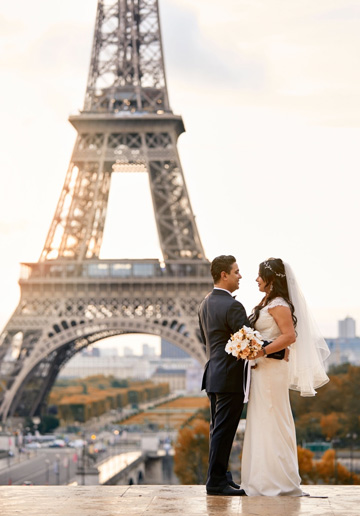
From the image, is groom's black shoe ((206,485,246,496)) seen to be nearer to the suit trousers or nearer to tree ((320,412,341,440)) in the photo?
the suit trousers

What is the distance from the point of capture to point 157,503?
9.02m

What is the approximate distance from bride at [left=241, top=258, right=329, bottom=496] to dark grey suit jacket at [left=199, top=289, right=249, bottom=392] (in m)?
0.21

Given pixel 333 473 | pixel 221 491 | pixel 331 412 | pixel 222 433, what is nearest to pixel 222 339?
A: pixel 222 433

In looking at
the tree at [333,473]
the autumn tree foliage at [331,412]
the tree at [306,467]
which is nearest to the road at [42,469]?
the tree at [306,467]

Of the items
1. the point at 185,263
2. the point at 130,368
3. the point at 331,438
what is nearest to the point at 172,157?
the point at 185,263

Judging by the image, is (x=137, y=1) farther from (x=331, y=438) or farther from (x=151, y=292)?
(x=331, y=438)

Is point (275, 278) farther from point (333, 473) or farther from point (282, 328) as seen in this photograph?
point (333, 473)

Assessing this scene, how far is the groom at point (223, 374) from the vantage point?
380 inches

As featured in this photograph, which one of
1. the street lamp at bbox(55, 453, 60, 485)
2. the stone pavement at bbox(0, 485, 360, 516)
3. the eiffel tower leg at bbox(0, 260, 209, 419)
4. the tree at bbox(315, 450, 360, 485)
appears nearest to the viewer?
the stone pavement at bbox(0, 485, 360, 516)

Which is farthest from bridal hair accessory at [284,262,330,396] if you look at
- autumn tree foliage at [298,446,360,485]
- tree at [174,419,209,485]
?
tree at [174,419,209,485]

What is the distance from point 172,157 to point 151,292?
19.0ft

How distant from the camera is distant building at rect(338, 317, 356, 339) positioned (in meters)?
186

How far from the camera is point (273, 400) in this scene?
9.73 metres

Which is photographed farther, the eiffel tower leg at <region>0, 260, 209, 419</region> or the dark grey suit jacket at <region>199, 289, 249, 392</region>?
the eiffel tower leg at <region>0, 260, 209, 419</region>
